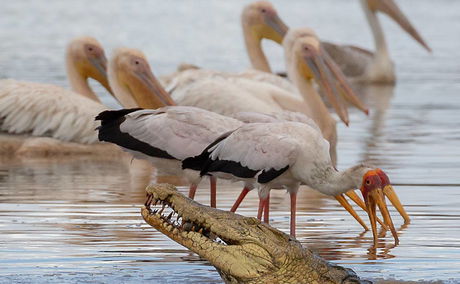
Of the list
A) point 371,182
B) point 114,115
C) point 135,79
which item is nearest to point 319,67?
point 135,79

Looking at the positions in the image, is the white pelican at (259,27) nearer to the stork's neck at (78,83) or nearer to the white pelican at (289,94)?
the white pelican at (289,94)

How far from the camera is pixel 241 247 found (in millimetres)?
7137

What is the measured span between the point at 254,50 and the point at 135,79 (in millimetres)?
3964

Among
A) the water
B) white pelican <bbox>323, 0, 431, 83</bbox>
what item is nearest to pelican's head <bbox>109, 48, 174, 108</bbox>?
the water

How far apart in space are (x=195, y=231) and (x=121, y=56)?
6.36 metres

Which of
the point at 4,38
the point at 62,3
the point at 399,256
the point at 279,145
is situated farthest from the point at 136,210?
the point at 62,3

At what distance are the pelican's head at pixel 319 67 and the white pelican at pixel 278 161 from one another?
4.54 m

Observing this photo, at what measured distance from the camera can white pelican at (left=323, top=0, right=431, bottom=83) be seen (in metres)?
22.9

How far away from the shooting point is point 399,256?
342 inches

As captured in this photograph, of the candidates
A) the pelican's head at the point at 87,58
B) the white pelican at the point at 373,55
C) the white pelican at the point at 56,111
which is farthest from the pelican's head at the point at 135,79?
the white pelican at the point at 373,55

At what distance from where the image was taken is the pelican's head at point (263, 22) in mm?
17016

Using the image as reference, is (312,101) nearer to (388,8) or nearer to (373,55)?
(388,8)

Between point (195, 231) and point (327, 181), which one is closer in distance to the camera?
point (195, 231)

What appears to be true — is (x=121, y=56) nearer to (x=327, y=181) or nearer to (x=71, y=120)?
(x=71, y=120)
